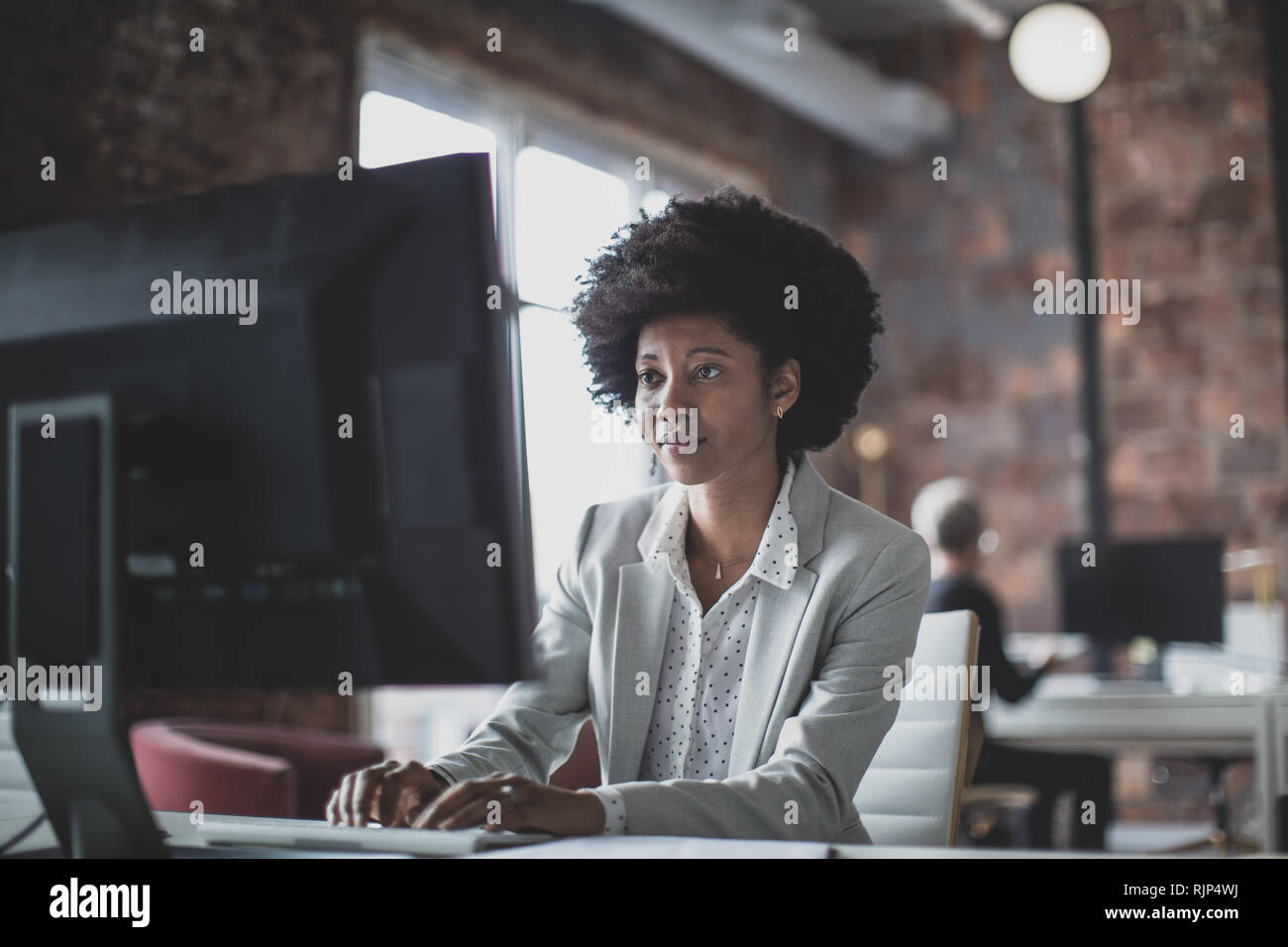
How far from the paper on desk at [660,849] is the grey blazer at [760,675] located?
0.43 ft

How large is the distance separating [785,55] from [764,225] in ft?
14.3

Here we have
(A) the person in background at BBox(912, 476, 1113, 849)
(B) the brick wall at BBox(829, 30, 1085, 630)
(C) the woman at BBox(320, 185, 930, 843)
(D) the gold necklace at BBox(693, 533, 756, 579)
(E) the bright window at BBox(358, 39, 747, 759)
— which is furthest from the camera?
(B) the brick wall at BBox(829, 30, 1085, 630)

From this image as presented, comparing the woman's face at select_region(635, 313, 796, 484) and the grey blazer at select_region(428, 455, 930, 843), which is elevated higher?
the woman's face at select_region(635, 313, 796, 484)

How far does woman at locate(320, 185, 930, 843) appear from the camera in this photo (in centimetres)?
157

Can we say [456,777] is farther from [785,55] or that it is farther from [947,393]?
[947,393]

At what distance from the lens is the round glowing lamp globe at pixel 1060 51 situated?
4297 millimetres

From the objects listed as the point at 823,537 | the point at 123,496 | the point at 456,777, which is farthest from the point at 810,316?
the point at 123,496

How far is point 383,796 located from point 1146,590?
368 cm

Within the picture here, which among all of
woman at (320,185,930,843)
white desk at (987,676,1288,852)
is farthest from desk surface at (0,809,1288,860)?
white desk at (987,676,1288,852)

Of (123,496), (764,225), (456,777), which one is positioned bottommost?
(456,777)

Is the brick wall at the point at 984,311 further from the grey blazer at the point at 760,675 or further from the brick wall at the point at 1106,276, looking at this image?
the grey blazer at the point at 760,675

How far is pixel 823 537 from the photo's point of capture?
1.72 meters

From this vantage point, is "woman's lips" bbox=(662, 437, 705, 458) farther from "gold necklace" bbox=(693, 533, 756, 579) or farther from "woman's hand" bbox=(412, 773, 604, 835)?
"woman's hand" bbox=(412, 773, 604, 835)

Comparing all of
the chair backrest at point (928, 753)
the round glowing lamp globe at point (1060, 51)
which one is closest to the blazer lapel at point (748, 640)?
the chair backrest at point (928, 753)
